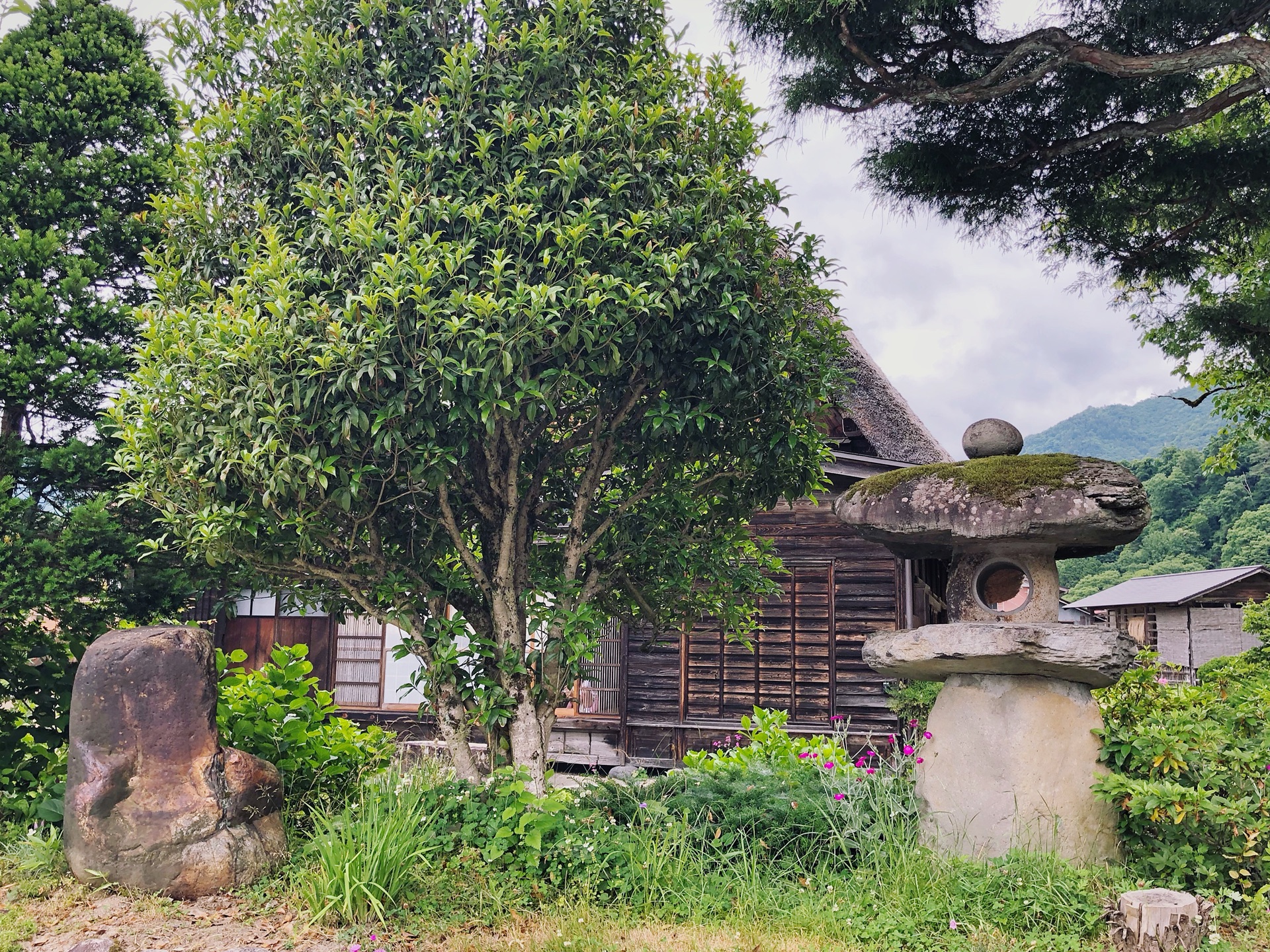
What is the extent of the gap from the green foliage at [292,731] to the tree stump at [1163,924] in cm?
440

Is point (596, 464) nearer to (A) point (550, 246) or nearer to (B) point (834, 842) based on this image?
(A) point (550, 246)

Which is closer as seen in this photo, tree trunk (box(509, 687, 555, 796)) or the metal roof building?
tree trunk (box(509, 687, 555, 796))

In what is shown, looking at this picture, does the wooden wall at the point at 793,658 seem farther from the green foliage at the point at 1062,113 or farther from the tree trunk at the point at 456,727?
the tree trunk at the point at 456,727

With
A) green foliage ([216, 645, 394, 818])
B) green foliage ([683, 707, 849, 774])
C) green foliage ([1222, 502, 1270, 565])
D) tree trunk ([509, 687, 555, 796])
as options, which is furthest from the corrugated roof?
green foliage ([216, 645, 394, 818])

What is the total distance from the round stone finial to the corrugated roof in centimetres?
2084

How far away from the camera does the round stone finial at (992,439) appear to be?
5.38 metres

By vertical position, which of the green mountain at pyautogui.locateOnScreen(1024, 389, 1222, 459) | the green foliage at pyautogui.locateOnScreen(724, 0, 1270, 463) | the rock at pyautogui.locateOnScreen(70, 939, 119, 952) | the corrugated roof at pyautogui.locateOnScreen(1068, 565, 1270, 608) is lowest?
the rock at pyautogui.locateOnScreen(70, 939, 119, 952)

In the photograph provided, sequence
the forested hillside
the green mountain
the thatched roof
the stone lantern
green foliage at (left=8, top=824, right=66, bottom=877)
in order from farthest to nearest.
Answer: the green mountain, the forested hillside, the thatched roof, green foliage at (left=8, top=824, right=66, bottom=877), the stone lantern

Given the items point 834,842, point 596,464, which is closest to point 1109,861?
point 834,842

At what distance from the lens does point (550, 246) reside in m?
4.64

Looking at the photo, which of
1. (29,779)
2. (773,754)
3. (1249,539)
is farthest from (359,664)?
(1249,539)

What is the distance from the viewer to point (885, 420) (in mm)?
11367

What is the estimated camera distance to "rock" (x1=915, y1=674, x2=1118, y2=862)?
4715 millimetres

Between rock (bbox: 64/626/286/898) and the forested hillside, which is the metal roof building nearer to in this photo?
the forested hillside
